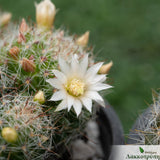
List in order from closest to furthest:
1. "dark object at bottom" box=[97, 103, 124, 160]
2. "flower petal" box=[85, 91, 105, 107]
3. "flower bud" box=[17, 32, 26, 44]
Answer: "flower petal" box=[85, 91, 105, 107]
"flower bud" box=[17, 32, 26, 44]
"dark object at bottom" box=[97, 103, 124, 160]

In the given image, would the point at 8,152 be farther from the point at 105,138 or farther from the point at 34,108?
the point at 105,138

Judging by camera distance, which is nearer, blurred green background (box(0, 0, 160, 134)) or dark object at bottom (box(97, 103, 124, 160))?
dark object at bottom (box(97, 103, 124, 160))

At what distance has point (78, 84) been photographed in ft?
2.82

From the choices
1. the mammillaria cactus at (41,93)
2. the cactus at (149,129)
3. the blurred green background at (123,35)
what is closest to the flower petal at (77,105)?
the mammillaria cactus at (41,93)

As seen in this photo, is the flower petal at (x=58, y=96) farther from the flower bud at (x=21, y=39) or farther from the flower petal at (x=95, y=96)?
the flower bud at (x=21, y=39)

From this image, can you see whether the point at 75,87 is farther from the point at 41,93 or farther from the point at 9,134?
the point at 9,134

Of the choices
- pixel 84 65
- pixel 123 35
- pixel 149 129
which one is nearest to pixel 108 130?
pixel 149 129

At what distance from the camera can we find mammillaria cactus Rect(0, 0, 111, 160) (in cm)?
76

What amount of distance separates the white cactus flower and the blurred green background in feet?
3.61

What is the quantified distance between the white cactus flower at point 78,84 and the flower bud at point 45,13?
329 millimetres

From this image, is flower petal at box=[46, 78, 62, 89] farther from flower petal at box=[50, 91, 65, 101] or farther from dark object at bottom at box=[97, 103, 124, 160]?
dark object at bottom at box=[97, 103, 124, 160]

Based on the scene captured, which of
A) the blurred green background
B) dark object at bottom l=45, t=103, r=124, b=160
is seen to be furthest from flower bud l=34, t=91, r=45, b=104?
the blurred green background

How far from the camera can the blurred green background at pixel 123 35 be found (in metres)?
2.01

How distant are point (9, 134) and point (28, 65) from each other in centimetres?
23
